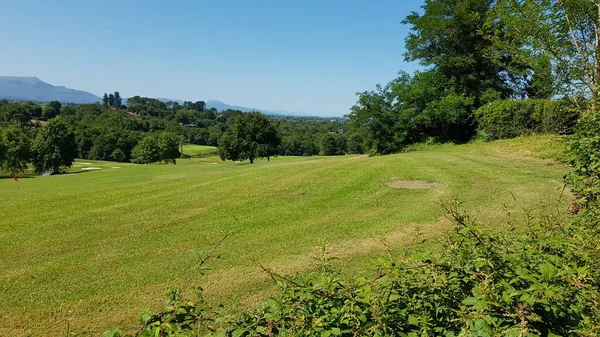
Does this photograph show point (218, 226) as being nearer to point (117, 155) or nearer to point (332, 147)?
point (117, 155)

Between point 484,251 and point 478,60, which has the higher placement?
point 478,60

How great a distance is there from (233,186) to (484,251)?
12.8 meters

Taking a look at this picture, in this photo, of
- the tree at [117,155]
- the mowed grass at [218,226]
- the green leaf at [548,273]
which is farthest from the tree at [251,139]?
the tree at [117,155]

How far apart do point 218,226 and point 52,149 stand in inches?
2151

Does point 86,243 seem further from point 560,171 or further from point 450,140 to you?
point 450,140

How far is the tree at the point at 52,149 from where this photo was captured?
169 feet

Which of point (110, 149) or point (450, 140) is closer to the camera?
point (450, 140)

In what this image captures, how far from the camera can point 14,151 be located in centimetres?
5031

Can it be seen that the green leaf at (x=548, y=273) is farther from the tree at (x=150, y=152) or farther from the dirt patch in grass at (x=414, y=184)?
the tree at (x=150, y=152)

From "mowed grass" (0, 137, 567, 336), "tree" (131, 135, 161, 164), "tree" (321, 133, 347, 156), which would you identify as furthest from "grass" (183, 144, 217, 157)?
"mowed grass" (0, 137, 567, 336)

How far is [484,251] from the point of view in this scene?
204cm

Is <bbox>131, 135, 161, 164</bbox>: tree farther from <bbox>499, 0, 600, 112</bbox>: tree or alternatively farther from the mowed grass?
<bbox>499, 0, 600, 112</bbox>: tree

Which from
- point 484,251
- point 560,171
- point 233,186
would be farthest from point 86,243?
point 560,171

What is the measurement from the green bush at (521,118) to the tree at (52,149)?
2175 inches
